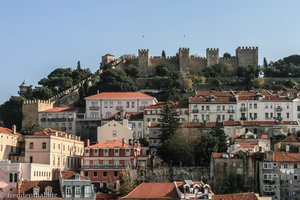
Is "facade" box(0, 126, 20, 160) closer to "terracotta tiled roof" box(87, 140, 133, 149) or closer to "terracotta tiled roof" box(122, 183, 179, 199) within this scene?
"terracotta tiled roof" box(87, 140, 133, 149)

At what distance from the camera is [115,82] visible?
11138cm

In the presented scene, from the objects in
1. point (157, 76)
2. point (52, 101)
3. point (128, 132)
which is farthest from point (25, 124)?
point (157, 76)

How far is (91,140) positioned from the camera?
3890 inches

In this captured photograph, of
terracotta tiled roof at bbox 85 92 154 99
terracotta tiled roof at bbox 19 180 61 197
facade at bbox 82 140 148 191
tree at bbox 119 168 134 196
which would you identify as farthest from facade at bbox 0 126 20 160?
terracotta tiled roof at bbox 85 92 154 99

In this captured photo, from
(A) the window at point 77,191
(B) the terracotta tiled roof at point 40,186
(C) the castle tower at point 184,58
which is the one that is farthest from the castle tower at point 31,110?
(A) the window at point 77,191

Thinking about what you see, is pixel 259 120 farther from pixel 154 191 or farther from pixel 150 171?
pixel 154 191

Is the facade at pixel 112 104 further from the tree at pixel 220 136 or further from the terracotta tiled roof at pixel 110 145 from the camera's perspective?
the tree at pixel 220 136

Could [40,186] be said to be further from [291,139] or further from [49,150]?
[291,139]

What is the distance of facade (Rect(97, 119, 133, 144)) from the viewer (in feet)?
305

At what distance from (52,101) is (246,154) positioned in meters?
42.2

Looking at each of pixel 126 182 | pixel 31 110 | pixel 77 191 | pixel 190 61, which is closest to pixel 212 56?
pixel 190 61

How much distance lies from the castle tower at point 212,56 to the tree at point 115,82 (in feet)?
54.5

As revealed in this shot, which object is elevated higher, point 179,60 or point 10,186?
point 179,60

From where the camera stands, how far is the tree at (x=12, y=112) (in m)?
106
